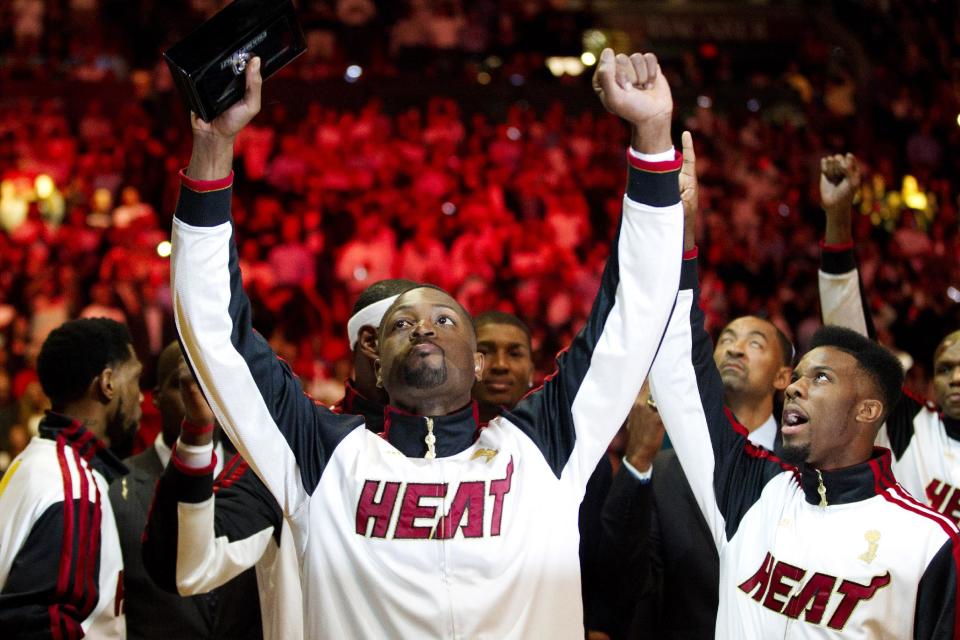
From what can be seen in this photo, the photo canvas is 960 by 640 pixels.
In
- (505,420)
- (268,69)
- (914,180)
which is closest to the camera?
(268,69)

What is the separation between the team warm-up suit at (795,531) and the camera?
267 centimetres

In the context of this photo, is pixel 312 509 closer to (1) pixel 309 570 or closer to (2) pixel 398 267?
(1) pixel 309 570

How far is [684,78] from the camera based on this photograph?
13.8m

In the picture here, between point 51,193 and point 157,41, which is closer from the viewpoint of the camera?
point 51,193

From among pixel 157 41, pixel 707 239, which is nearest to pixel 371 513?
pixel 707 239

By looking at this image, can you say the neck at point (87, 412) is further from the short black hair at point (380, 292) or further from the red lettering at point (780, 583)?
the red lettering at point (780, 583)

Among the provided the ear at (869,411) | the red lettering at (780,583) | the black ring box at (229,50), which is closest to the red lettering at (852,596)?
the red lettering at (780,583)

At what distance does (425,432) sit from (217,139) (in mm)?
777

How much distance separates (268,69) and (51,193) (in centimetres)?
962

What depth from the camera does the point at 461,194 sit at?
39.4ft

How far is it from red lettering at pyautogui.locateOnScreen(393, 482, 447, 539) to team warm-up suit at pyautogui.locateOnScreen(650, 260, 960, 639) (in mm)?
725

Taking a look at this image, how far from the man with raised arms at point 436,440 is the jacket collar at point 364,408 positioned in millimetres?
404

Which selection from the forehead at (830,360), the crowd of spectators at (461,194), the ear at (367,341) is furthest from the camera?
the crowd of spectators at (461,194)

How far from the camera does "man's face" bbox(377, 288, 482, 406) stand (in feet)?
8.73
